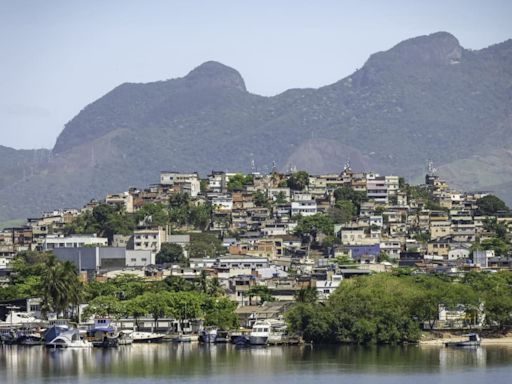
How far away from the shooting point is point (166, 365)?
83.0 meters

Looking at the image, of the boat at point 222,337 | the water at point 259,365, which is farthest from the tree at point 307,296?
the water at point 259,365

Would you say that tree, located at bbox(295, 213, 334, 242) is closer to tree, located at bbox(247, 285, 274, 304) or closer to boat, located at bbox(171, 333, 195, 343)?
tree, located at bbox(247, 285, 274, 304)

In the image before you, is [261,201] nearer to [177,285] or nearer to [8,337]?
[177,285]

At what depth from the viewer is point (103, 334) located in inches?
3863

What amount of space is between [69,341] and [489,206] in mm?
75439

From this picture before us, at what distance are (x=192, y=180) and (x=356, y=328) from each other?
3283 inches

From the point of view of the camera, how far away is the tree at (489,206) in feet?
535

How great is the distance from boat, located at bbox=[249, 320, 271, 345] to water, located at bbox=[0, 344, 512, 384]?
65.2 inches

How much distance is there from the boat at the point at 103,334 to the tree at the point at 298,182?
220 feet

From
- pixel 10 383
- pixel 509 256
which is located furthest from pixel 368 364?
pixel 509 256

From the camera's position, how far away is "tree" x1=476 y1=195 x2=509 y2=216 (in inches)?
6417

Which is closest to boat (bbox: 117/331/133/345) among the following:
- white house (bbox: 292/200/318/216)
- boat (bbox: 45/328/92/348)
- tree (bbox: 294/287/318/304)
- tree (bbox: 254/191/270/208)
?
boat (bbox: 45/328/92/348)

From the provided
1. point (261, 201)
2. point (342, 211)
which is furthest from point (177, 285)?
point (261, 201)

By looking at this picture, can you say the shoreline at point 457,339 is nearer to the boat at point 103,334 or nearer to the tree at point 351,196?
the boat at point 103,334
